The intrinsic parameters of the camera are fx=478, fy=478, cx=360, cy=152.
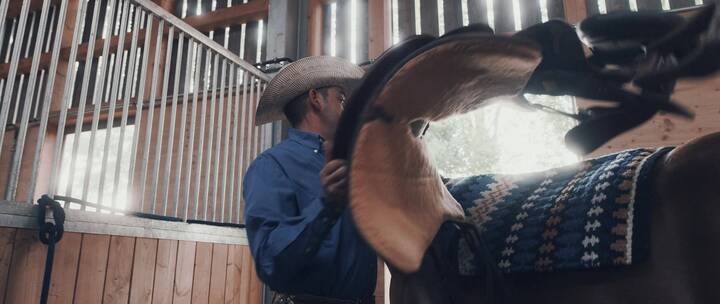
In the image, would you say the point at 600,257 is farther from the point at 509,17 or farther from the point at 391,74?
the point at 509,17

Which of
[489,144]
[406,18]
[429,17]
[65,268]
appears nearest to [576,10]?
[429,17]

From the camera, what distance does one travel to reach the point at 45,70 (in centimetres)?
476

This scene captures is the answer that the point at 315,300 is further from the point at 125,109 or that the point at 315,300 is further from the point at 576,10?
the point at 576,10

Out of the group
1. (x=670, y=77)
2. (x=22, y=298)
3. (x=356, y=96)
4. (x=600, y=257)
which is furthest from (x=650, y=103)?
(x=22, y=298)

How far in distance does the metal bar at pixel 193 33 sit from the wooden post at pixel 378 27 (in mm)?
722

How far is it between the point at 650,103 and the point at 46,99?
1.76m

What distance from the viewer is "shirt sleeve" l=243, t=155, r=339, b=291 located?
0.95 m

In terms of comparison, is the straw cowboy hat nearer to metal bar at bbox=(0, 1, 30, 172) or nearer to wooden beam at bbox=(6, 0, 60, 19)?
metal bar at bbox=(0, 1, 30, 172)

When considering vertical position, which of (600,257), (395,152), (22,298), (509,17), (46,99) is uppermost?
(509,17)

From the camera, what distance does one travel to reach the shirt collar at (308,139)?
1322 millimetres

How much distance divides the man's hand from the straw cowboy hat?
77cm

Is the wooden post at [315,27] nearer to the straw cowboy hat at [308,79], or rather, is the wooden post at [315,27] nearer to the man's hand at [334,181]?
the straw cowboy hat at [308,79]

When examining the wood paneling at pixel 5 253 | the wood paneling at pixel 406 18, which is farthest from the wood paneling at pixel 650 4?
the wood paneling at pixel 5 253

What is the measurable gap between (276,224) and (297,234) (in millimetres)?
125
